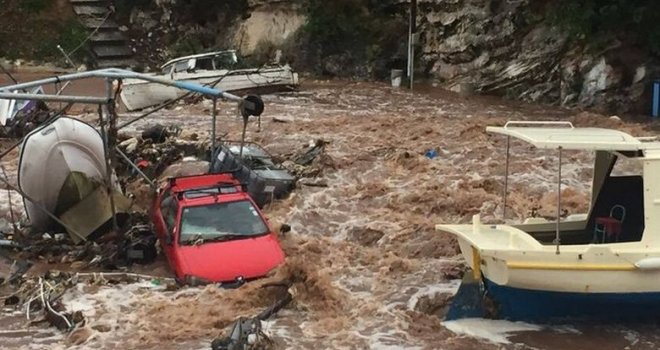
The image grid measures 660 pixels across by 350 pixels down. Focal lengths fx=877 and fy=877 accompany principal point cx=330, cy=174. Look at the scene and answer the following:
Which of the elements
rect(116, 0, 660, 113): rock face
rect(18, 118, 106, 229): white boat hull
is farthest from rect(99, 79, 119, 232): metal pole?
rect(116, 0, 660, 113): rock face

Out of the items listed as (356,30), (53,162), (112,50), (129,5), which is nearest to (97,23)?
(129,5)

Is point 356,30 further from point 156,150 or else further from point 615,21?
point 156,150

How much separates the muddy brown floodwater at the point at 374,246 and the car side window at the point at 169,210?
2.42 ft

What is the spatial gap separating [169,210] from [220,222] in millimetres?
958

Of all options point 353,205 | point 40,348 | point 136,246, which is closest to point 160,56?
point 353,205

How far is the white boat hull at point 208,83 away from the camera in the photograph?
27.6 m

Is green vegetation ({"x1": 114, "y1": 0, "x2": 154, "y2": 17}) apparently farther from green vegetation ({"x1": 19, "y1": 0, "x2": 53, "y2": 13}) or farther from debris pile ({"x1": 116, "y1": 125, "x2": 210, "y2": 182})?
debris pile ({"x1": 116, "y1": 125, "x2": 210, "y2": 182})

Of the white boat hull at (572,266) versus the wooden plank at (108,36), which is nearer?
the white boat hull at (572,266)

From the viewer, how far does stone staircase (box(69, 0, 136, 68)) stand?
39.8 metres

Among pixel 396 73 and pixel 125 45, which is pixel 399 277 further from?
pixel 125 45

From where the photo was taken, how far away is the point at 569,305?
32.3 ft

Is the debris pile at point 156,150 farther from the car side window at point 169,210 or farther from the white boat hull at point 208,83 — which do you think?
the car side window at point 169,210

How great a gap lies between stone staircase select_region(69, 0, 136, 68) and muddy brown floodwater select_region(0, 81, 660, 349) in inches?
566

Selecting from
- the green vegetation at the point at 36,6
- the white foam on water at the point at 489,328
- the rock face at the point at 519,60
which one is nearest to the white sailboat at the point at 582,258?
the white foam on water at the point at 489,328
